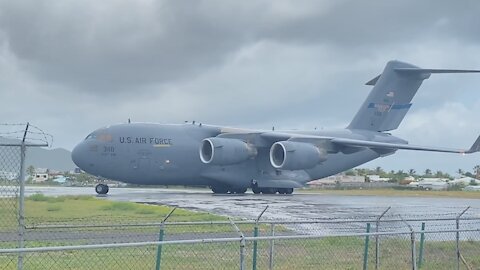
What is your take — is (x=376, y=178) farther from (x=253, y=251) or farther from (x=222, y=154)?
(x=253, y=251)

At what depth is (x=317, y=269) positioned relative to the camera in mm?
12586

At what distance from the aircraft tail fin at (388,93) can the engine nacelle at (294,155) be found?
7504mm

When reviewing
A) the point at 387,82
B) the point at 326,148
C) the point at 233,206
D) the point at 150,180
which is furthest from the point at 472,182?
the point at 233,206

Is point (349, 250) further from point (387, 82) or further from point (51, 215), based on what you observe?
point (387, 82)

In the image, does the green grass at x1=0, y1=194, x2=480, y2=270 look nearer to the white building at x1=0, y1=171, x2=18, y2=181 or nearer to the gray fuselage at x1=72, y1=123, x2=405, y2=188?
the white building at x1=0, y1=171, x2=18, y2=181

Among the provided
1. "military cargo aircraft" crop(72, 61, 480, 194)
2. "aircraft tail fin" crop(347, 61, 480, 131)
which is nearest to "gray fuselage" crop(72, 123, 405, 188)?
"military cargo aircraft" crop(72, 61, 480, 194)

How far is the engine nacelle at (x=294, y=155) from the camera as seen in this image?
3919 centimetres

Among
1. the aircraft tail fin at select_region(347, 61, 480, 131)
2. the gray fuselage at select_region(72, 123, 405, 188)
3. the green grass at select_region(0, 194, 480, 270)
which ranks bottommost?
the green grass at select_region(0, 194, 480, 270)

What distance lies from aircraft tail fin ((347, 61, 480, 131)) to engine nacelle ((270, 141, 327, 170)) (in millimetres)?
7504

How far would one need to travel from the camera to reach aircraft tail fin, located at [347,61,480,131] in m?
46.8

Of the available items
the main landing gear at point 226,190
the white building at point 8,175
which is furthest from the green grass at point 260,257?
the main landing gear at point 226,190

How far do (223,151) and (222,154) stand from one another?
0.16 metres

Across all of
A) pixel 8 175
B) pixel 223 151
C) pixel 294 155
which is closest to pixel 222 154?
pixel 223 151

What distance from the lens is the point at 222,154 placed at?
128ft
